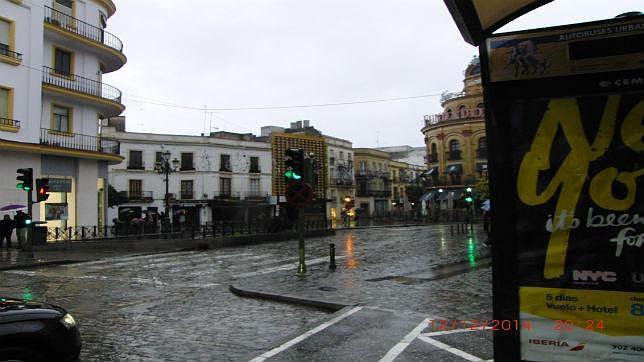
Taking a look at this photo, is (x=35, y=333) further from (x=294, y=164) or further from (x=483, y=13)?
(x=294, y=164)

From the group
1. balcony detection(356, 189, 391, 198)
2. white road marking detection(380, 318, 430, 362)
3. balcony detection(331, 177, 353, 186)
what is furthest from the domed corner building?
white road marking detection(380, 318, 430, 362)

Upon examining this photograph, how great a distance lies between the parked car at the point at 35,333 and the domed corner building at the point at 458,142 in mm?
55272

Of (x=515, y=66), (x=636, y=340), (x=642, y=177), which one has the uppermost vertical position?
(x=515, y=66)

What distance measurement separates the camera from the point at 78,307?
31.7 feet

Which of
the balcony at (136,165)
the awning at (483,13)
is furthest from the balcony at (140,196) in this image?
the awning at (483,13)

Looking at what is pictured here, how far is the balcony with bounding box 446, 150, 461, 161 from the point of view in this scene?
60.3 meters

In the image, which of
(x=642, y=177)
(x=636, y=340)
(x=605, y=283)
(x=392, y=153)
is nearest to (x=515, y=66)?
(x=642, y=177)

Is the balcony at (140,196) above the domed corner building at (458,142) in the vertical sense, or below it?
below

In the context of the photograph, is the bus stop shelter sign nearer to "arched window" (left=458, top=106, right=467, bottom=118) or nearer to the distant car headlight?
the distant car headlight

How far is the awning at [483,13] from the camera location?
337 centimetres

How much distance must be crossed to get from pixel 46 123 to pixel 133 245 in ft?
29.3

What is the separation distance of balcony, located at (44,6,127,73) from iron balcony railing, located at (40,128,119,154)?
191 inches

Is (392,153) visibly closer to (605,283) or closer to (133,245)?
(133,245)

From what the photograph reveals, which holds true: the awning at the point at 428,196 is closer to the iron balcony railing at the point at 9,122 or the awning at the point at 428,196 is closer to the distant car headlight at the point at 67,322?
the iron balcony railing at the point at 9,122
